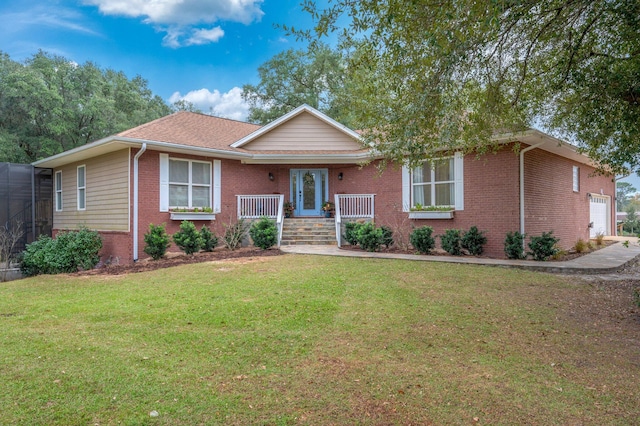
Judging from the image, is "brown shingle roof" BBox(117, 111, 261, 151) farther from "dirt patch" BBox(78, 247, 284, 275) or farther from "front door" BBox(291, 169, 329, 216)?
"dirt patch" BBox(78, 247, 284, 275)

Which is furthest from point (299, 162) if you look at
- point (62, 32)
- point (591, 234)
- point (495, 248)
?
point (591, 234)

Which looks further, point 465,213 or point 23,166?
point 23,166

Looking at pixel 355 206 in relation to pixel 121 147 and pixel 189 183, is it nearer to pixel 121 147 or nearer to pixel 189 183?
pixel 189 183

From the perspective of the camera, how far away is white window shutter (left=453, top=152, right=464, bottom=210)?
1067cm

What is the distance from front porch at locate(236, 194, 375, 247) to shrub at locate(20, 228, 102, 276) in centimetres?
456

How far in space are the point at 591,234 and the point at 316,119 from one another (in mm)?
12471

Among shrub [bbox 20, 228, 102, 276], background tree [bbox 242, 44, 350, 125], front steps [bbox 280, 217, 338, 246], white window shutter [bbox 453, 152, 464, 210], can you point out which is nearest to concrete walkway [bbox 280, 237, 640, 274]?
front steps [bbox 280, 217, 338, 246]

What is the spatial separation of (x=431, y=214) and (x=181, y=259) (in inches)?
280

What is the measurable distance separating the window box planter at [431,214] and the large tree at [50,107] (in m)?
17.5

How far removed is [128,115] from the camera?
24859 millimetres

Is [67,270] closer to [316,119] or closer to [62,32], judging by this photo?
[316,119]

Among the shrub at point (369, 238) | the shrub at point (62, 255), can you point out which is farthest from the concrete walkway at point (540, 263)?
the shrub at point (62, 255)

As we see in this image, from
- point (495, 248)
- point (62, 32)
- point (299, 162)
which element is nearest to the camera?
point (495, 248)

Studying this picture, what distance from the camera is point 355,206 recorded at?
1308 cm
